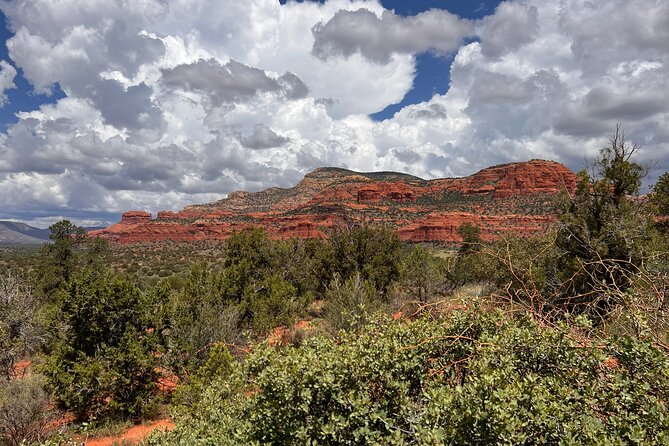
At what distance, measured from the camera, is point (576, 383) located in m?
3.10

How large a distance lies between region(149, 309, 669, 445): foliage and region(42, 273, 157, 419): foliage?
32.5 ft

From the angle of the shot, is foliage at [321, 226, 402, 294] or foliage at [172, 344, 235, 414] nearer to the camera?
foliage at [172, 344, 235, 414]

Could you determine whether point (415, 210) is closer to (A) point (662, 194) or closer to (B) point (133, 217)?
(A) point (662, 194)

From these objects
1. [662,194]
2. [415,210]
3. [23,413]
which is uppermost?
[415,210]

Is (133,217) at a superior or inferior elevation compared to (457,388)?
superior

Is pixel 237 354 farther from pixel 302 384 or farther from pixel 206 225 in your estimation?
pixel 206 225

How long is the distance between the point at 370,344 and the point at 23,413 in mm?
12416

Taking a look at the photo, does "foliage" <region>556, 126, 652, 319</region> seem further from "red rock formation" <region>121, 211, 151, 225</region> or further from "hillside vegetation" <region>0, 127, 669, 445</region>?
"red rock formation" <region>121, 211, 151, 225</region>

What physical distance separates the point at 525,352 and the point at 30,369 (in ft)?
68.3

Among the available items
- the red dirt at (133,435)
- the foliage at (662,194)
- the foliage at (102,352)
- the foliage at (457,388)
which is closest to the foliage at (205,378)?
the red dirt at (133,435)

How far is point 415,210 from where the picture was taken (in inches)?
4833

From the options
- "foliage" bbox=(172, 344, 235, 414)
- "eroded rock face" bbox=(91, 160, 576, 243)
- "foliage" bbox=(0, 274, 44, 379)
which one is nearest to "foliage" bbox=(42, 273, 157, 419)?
"foliage" bbox=(172, 344, 235, 414)

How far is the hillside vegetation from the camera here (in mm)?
2812

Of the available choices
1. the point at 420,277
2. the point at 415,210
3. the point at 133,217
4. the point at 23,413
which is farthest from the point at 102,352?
the point at 133,217
